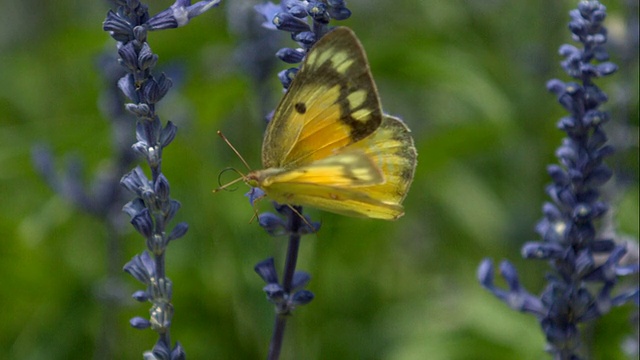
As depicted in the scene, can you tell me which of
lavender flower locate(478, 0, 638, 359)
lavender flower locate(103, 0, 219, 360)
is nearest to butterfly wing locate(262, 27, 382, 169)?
lavender flower locate(103, 0, 219, 360)

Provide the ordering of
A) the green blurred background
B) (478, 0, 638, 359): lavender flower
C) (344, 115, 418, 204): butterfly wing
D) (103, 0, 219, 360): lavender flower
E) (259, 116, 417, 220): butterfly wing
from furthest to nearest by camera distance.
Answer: the green blurred background
(478, 0, 638, 359): lavender flower
(344, 115, 418, 204): butterfly wing
(259, 116, 417, 220): butterfly wing
(103, 0, 219, 360): lavender flower

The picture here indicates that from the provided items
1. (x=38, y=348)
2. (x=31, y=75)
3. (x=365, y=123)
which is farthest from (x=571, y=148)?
(x=31, y=75)

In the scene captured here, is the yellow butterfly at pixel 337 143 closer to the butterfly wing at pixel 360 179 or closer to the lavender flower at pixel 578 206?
the butterfly wing at pixel 360 179

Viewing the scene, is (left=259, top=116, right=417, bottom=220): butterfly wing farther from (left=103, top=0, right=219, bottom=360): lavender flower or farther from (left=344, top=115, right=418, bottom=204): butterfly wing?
(left=103, top=0, right=219, bottom=360): lavender flower

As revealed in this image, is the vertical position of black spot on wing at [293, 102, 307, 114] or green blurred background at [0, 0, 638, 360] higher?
black spot on wing at [293, 102, 307, 114]

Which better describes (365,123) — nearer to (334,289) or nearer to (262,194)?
(262,194)

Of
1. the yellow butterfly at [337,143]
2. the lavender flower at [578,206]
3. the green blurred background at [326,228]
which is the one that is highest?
the yellow butterfly at [337,143]

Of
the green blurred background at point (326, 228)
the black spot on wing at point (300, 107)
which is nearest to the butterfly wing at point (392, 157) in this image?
the black spot on wing at point (300, 107)
